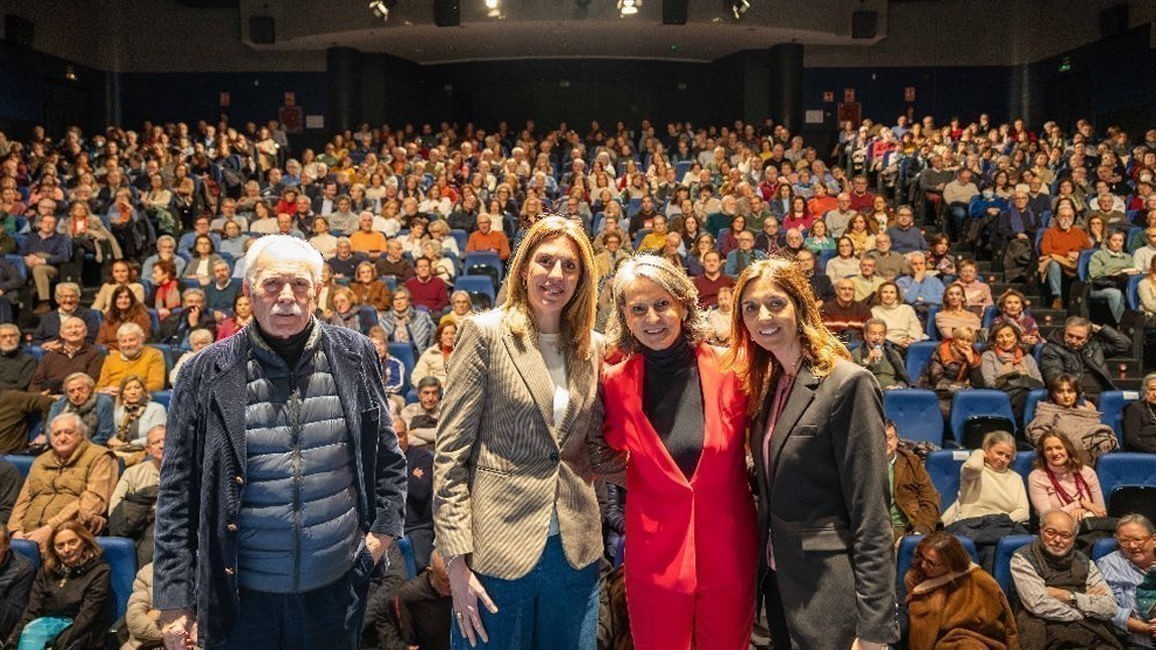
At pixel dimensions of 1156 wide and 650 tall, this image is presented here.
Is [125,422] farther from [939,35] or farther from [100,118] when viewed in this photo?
[939,35]

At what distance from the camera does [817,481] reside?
1891 millimetres

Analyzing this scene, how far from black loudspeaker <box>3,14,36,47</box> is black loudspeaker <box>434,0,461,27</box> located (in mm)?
5070

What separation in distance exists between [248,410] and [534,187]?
868 centimetres

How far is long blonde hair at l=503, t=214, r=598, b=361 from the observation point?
196 centimetres

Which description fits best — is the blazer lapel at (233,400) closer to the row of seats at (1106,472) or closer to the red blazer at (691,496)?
the red blazer at (691,496)

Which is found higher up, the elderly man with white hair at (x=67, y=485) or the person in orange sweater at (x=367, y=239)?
the person in orange sweater at (x=367, y=239)

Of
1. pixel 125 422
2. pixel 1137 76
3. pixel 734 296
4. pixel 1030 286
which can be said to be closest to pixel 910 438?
pixel 1030 286

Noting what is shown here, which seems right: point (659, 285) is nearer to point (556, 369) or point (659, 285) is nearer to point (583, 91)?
point (556, 369)

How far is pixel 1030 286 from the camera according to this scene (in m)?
8.13

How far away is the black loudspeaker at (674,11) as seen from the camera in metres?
13.0

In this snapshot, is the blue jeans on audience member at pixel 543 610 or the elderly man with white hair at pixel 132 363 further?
the elderly man with white hair at pixel 132 363

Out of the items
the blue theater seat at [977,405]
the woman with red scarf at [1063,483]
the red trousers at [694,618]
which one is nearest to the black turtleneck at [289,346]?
the red trousers at [694,618]

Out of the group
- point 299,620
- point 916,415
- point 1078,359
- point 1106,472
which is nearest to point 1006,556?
point 1106,472

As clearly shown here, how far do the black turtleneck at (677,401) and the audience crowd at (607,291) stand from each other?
1.19 feet
